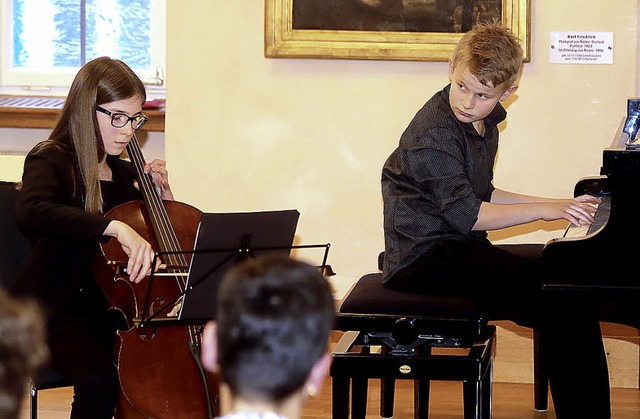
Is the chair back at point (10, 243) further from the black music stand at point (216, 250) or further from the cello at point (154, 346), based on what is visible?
the black music stand at point (216, 250)

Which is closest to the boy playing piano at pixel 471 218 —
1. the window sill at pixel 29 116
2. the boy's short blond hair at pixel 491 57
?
the boy's short blond hair at pixel 491 57

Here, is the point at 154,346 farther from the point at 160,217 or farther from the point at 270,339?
the point at 270,339

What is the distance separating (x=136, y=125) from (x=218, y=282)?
576mm

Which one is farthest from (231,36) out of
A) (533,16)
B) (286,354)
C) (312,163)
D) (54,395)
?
(286,354)

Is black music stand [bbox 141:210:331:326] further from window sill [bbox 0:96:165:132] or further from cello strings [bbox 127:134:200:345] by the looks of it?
window sill [bbox 0:96:165:132]

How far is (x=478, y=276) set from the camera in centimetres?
276

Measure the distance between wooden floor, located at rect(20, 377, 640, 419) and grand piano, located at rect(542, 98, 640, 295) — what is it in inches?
45.7

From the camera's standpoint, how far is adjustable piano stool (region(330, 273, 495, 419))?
2617mm

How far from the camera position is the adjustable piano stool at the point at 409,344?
2.62 meters

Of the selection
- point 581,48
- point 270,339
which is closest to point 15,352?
point 270,339

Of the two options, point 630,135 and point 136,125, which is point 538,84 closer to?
point 630,135

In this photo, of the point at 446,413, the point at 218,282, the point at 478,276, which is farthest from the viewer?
the point at 446,413

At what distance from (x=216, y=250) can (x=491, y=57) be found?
0.93 m

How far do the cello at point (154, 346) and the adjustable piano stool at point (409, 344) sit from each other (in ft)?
1.17
